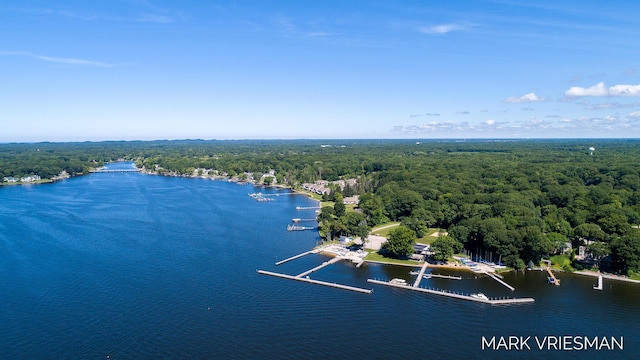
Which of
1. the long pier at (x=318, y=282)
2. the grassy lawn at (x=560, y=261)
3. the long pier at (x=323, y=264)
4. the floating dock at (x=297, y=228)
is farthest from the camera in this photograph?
the floating dock at (x=297, y=228)

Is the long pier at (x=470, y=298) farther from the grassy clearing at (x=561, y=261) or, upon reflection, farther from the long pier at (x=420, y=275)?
the grassy clearing at (x=561, y=261)

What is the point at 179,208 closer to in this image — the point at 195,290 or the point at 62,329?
the point at 195,290

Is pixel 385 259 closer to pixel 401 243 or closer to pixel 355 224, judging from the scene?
pixel 401 243

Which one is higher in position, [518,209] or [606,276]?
[518,209]

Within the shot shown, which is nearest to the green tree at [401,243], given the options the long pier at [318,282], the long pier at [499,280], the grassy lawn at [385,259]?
the grassy lawn at [385,259]

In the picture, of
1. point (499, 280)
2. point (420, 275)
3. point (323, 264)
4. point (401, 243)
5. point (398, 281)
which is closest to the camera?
point (398, 281)

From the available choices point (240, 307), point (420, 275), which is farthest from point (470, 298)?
point (240, 307)

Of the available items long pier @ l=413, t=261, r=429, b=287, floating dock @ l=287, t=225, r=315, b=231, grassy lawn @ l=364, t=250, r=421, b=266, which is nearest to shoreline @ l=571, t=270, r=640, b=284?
long pier @ l=413, t=261, r=429, b=287

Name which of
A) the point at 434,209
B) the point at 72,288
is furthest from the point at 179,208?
the point at 434,209

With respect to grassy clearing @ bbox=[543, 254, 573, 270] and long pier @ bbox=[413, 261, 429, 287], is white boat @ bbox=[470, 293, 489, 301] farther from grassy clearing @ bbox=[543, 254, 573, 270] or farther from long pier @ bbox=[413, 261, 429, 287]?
grassy clearing @ bbox=[543, 254, 573, 270]
